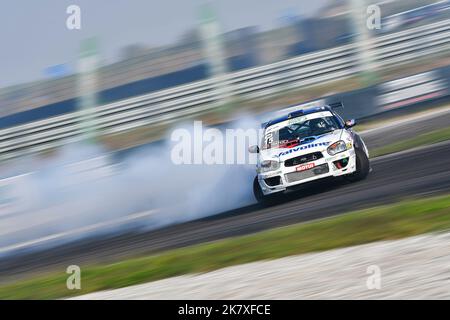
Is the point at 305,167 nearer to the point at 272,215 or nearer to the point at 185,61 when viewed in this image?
the point at 272,215

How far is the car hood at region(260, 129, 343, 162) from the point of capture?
11.3 meters

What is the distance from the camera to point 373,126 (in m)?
18.7

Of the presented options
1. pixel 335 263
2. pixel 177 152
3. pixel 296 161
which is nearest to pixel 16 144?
pixel 177 152

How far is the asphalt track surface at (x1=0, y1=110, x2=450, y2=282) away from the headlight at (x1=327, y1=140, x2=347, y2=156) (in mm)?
557

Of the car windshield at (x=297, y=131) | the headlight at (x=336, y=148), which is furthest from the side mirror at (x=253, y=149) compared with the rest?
the headlight at (x=336, y=148)

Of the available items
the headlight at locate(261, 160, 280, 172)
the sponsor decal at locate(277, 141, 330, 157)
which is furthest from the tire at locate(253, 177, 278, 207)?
the sponsor decal at locate(277, 141, 330, 157)

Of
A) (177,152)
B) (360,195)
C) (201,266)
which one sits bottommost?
(201,266)

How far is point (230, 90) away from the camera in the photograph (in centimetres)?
2253

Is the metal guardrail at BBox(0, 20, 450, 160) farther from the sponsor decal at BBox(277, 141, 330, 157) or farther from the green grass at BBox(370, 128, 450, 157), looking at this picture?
the sponsor decal at BBox(277, 141, 330, 157)

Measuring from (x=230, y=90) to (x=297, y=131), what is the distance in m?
10.6

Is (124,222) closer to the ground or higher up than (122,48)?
closer to the ground

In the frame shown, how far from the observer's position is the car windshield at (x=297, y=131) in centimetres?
1184
